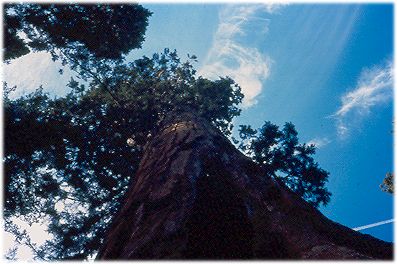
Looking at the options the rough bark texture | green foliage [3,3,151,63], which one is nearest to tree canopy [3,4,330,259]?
green foliage [3,3,151,63]

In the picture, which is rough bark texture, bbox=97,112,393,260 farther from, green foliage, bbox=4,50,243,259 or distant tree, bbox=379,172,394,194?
distant tree, bbox=379,172,394,194

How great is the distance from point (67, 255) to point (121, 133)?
614cm

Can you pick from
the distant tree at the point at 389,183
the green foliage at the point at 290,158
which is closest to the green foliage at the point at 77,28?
the green foliage at the point at 290,158

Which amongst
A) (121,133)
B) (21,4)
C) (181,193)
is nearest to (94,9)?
(21,4)

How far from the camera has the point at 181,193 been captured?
4.06 meters

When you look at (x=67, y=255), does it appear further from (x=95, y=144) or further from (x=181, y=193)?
(x=181, y=193)

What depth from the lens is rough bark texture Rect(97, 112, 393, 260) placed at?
3.15 m

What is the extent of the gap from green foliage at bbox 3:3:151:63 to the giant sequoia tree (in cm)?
10

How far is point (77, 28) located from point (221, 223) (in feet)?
34.7

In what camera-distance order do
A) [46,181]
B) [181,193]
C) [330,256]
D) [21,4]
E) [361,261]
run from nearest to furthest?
[361,261], [330,256], [181,193], [21,4], [46,181]

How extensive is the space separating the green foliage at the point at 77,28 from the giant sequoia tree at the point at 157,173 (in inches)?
3.9

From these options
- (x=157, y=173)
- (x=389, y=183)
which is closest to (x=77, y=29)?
(x=157, y=173)

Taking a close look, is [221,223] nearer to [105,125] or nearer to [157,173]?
[157,173]

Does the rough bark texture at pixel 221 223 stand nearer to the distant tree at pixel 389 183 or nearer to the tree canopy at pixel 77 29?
the tree canopy at pixel 77 29
